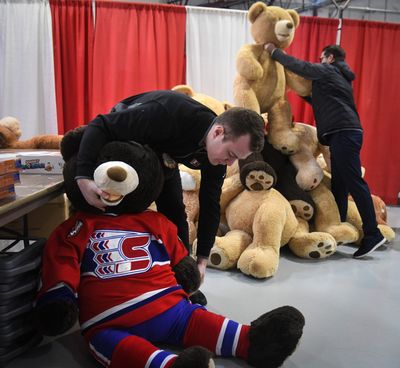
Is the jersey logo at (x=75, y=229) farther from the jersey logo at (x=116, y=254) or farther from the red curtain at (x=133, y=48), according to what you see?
the red curtain at (x=133, y=48)

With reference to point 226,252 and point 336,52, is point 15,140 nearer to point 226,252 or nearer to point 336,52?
point 226,252

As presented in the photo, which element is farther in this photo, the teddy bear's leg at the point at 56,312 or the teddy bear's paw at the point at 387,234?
the teddy bear's paw at the point at 387,234

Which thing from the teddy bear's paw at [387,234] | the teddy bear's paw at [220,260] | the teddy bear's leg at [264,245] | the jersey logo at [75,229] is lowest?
the teddy bear's paw at [387,234]

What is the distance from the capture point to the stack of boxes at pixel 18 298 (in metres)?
1.12

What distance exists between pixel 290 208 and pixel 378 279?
1.88ft

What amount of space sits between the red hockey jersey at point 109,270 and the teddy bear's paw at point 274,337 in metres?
0.27

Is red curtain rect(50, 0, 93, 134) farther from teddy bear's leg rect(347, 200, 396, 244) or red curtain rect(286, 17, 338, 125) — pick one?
teddy bear's leg rect(347, 200, 396, 244)

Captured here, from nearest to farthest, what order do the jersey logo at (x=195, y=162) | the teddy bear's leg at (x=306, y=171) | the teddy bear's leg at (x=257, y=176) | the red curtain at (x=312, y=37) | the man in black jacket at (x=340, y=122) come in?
the jersey logo at (x=195, y=162) < the teddy bear's leg at (x=257, y=176) < the man in black jacket at (x=340, y=122) < the teddy bear's leg at (x=306, y=171) < the red curtain at (x=312, y=37)

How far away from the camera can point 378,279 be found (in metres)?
1.94

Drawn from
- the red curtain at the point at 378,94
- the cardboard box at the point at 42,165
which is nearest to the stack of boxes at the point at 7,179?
the cardboard box at the point at 42,165

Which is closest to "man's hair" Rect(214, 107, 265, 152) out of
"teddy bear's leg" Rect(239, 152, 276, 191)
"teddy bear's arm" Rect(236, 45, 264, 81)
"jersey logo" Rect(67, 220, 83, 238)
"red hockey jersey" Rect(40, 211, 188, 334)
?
"red hockey jersey" Rect(40, 211, 188, 334)

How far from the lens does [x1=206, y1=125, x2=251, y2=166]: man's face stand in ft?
3.75

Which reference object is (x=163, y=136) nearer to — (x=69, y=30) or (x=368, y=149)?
(x=69, y=30)

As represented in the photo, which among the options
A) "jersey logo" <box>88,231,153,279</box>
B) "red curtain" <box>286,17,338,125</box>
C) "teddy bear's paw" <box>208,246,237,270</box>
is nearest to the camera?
"jersey logo" <box>88,231,153,279</box>
